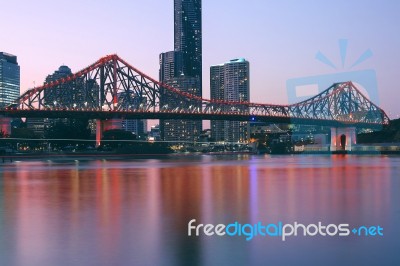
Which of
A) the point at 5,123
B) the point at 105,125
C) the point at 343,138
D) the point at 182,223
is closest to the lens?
the point at 182,223

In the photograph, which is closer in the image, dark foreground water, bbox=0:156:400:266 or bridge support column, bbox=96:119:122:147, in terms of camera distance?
dark foreground water, bbox=0:156:400:266

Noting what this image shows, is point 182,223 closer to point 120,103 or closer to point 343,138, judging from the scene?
point 120,103

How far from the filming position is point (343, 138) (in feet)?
417

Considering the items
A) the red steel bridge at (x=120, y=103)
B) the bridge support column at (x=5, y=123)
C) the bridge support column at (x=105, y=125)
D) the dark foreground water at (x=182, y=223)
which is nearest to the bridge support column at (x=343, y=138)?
the red steel bridge at (x=120, y=103)

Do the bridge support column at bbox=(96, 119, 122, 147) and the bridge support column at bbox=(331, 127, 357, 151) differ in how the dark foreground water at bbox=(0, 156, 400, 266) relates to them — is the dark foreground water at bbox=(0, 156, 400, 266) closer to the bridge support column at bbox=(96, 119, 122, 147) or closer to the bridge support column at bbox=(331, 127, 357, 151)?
the bridge support column at bbox=(96, 119, 122, 147)

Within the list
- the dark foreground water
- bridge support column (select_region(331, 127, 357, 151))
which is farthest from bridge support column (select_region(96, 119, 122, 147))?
the dark foreground water

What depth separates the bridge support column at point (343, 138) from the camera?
396ft

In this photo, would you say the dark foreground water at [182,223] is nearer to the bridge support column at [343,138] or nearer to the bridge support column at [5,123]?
the bridge support column at [5,123]

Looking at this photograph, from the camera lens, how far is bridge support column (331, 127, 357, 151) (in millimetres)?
120675

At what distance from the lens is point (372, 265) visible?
901 centimetres

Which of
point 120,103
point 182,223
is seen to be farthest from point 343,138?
point 182,223

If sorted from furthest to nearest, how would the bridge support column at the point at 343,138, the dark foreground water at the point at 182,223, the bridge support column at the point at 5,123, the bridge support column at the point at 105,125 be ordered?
the bridge support column at the point at 343,138
the bridge support column at the point at 105,125
the bridge support column at the point at 5,123
the dark foreground water at the point at 182,223

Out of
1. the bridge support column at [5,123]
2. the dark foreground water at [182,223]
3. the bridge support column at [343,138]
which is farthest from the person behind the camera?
the bridge support column at [343,138]

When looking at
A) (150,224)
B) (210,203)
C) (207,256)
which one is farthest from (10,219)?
(207,256)
